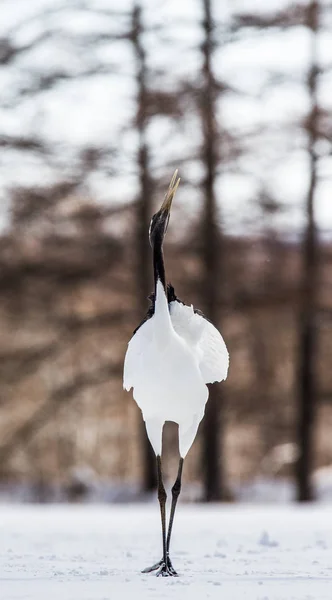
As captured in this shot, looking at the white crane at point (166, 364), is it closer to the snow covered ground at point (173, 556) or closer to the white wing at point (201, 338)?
the white wing at point (201, 338)

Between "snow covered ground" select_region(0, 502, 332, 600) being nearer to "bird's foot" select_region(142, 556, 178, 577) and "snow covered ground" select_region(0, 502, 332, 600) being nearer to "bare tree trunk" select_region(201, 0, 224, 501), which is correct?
"bird's foot" select_region(142, 556, 178, 577)

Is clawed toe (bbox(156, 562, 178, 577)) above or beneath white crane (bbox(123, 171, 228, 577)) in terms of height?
beneath

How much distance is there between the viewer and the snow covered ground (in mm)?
5121

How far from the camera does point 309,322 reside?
1560cm

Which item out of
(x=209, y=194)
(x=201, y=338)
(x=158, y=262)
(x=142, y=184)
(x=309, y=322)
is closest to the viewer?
(x=158, y=262)

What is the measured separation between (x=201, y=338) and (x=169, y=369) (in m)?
0.53

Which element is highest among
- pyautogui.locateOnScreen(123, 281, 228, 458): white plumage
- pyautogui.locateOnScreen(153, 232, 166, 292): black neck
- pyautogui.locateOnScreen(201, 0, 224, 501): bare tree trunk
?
pyautogui.locateOnScreen(201, 0, 224, 501): bare tree trunk

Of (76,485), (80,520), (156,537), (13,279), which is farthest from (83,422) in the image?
(156,537)

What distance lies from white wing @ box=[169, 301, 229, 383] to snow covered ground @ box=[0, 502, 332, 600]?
117 cm

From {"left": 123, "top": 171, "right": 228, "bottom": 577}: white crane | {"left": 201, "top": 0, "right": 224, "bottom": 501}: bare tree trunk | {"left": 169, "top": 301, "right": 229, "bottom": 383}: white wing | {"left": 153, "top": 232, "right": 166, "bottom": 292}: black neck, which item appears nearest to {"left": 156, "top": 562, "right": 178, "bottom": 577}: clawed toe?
{"left": 123, "top": 171, "right": 228, "bottom": 577}: white crane

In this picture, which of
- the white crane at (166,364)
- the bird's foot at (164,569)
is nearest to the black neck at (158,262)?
the white crane at (166,364)

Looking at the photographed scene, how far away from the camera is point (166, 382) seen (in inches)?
234

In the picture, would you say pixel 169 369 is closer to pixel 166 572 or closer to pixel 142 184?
pixel 166 572

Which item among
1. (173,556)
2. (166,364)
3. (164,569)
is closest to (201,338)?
(166,364)
